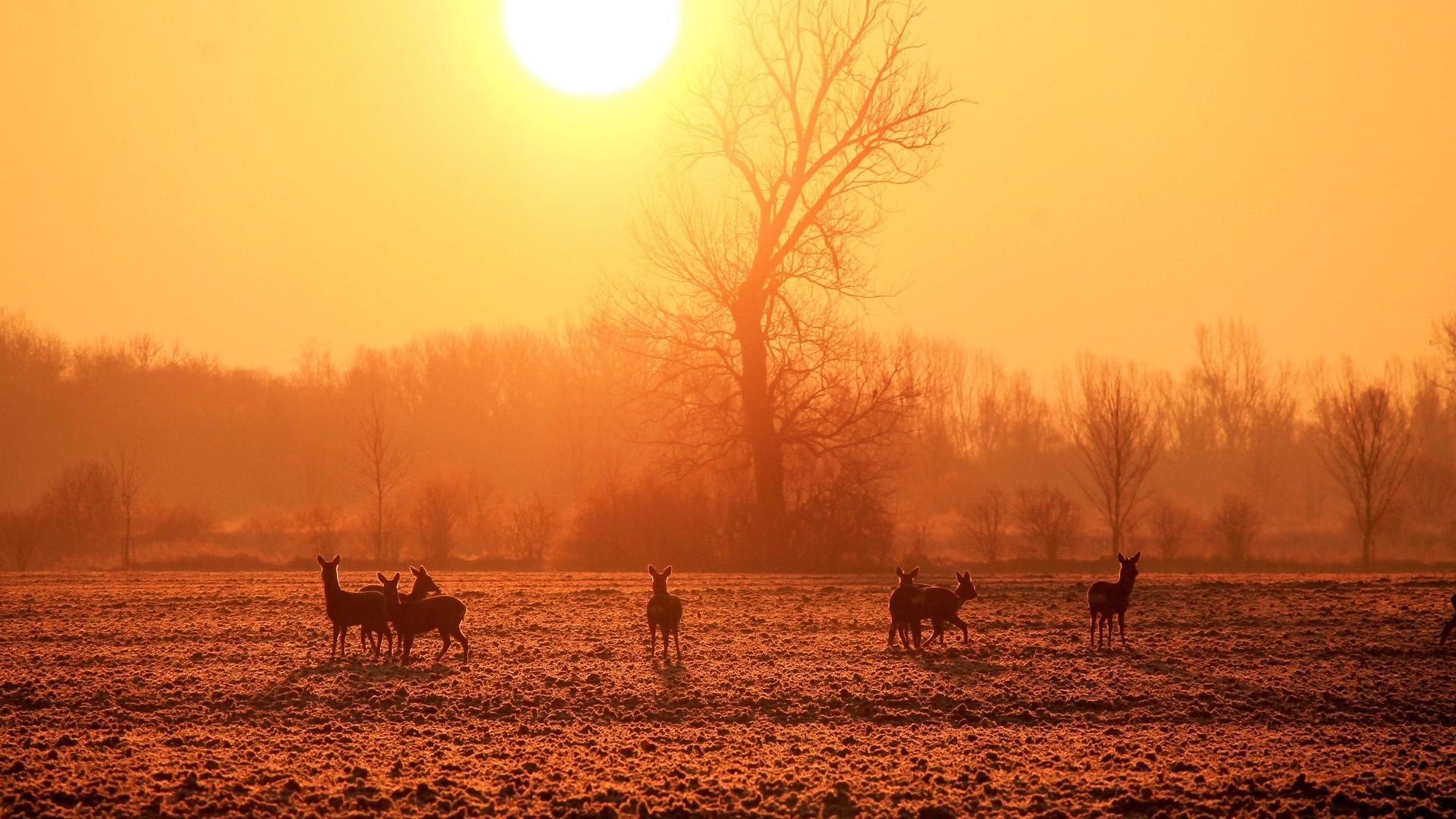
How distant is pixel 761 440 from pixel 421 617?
25.3 m

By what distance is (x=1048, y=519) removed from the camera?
4459cm

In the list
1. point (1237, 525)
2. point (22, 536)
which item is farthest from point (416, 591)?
point (22, 536)

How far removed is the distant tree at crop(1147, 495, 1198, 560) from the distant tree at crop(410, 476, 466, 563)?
81.2 feet

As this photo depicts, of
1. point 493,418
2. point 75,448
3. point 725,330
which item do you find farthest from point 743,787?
point 75,448

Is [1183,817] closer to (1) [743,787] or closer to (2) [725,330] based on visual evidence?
(1) [743,787]

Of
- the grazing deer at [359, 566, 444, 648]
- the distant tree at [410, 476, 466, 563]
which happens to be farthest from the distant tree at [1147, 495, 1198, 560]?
the grazing deer at [359, 566, 444, 648]

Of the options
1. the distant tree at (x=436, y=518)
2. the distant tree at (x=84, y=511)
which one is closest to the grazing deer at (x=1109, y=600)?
the distant tree at (x=436, y=518)

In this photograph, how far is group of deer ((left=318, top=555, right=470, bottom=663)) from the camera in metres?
17.0

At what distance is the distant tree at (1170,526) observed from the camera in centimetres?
4516

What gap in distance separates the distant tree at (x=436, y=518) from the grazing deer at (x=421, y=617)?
27.3 m

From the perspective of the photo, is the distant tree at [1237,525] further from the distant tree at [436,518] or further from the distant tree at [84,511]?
the distant tree at [84,511]

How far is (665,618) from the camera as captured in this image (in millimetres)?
17297

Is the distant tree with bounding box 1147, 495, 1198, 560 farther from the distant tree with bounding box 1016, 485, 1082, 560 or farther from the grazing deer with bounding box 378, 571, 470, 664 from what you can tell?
the grazing deer with bounding box 378, 571, 470, 664

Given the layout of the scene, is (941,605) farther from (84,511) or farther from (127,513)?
(84,511)
